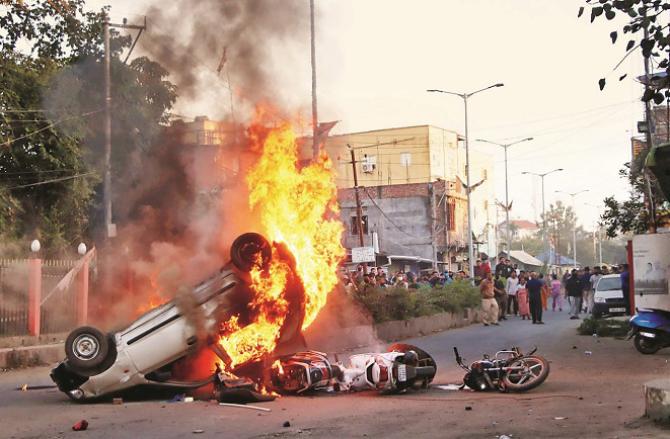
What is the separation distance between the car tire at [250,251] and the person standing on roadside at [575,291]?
20148 millimetres

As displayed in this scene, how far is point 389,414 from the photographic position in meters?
9.17

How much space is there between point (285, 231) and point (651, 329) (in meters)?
7.31

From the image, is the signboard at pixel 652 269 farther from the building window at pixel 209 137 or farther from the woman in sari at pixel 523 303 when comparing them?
the woman in sari at pixel 523 303

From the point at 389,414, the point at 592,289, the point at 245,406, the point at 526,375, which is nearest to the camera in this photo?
the point at 389,414

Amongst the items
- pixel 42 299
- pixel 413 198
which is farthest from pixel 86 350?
pixel 413 198

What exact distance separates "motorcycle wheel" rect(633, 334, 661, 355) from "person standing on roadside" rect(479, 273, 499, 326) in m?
10.0

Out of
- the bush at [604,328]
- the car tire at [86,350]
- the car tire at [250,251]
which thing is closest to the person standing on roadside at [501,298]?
the bush at [604,328]

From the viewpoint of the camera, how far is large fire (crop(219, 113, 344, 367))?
1080cm

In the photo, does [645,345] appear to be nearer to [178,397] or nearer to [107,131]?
[178,397]

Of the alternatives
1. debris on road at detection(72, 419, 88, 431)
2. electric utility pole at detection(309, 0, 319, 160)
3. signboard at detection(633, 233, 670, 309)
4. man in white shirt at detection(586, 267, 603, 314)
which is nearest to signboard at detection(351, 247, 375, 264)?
man in white shirt at detection(586, 267, 603, 314)

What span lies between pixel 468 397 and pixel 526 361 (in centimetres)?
101

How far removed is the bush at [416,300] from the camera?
2088cm

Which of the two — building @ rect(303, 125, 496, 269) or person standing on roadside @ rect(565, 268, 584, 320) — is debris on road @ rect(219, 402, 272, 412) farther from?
building @ rect(303, 125, 496, 269)

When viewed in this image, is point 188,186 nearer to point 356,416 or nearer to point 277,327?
point 277,327
